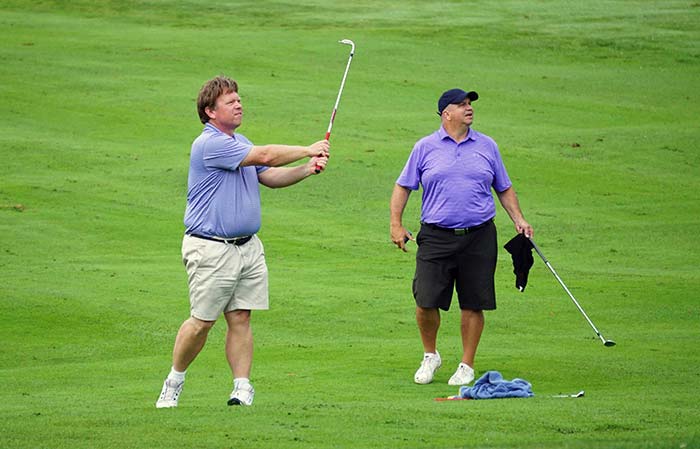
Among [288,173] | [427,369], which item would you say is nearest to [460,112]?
[288,173]

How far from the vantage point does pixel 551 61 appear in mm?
33656

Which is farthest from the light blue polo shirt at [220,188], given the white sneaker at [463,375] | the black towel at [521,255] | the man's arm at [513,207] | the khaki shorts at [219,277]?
the black towel at [521,255]

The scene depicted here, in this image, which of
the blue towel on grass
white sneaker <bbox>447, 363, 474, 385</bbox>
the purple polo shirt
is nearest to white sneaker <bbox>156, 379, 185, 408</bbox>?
the blue towel on grass

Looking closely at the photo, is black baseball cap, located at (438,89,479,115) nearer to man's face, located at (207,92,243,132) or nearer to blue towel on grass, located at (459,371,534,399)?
man's face, located at (207,92,243,132)

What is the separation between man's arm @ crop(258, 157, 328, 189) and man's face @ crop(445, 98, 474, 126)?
169 cm

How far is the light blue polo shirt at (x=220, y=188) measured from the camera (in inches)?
382

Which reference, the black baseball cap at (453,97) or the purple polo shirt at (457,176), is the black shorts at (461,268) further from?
the black baseball cap at (453,97)

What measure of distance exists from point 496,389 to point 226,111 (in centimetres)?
281

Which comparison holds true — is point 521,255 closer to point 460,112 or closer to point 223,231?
point 460,112

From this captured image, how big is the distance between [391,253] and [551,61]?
641 inches

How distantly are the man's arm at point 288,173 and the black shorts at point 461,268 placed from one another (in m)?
1.78

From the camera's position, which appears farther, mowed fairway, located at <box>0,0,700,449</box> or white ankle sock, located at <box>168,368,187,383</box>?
white ankle sock, located at <box>168,368,187,383</box>

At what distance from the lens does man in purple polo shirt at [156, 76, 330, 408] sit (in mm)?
9734

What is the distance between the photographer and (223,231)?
980 cm
